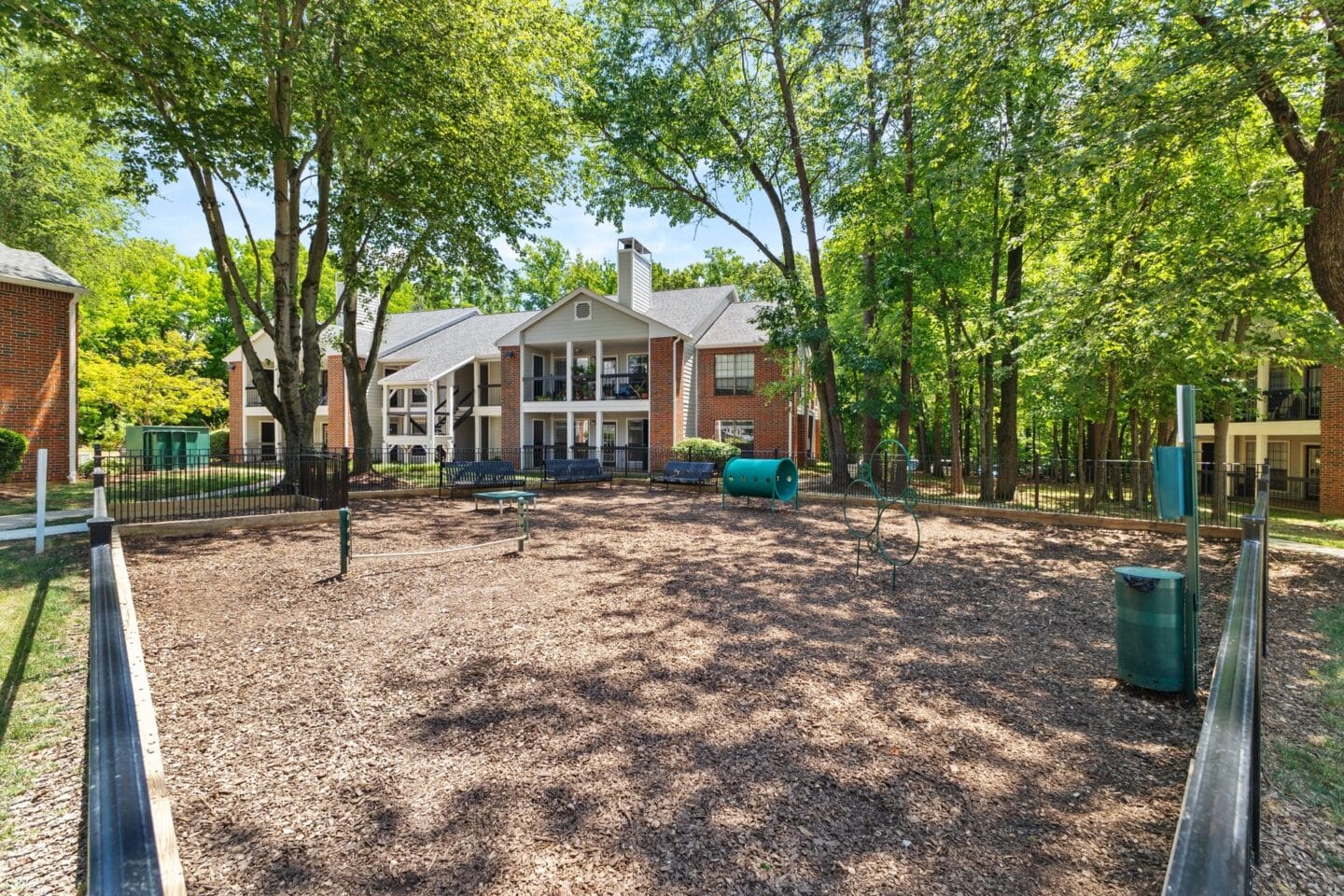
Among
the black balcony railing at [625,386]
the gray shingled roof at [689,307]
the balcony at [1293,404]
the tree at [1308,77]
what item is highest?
the gray shingled roof at [689,307]

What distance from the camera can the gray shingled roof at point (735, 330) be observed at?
26688mm

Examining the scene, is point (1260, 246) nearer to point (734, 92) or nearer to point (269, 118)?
point (734, 92)

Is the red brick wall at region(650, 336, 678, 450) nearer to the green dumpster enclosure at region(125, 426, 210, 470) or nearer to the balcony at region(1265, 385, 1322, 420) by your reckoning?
the green dumpster enclosure at region(125, 426, 210, 470)

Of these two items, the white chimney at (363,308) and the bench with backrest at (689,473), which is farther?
the white chimney at (363,308)

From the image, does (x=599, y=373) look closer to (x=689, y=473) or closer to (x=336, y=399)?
(x=689, y=473)

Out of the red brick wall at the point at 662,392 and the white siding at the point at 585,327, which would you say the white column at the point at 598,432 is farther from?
the white siding at the point at 585,327

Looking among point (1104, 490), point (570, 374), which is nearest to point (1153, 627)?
point (1104, 490)

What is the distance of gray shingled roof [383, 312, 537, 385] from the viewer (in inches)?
1185

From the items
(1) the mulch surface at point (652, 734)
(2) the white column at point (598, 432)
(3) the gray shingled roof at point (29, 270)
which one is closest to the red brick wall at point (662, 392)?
(2) the white column at point (598, 432)

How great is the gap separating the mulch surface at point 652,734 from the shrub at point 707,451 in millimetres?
15391

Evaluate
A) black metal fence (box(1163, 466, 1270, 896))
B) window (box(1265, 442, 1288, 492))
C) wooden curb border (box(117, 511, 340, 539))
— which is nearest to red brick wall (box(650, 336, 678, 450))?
wooden curb border (box(117, 511, 340, 539))

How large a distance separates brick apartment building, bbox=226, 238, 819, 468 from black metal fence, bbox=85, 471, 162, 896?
830 inches

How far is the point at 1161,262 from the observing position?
10.5 meters

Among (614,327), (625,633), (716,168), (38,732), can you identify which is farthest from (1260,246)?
(614,327)
